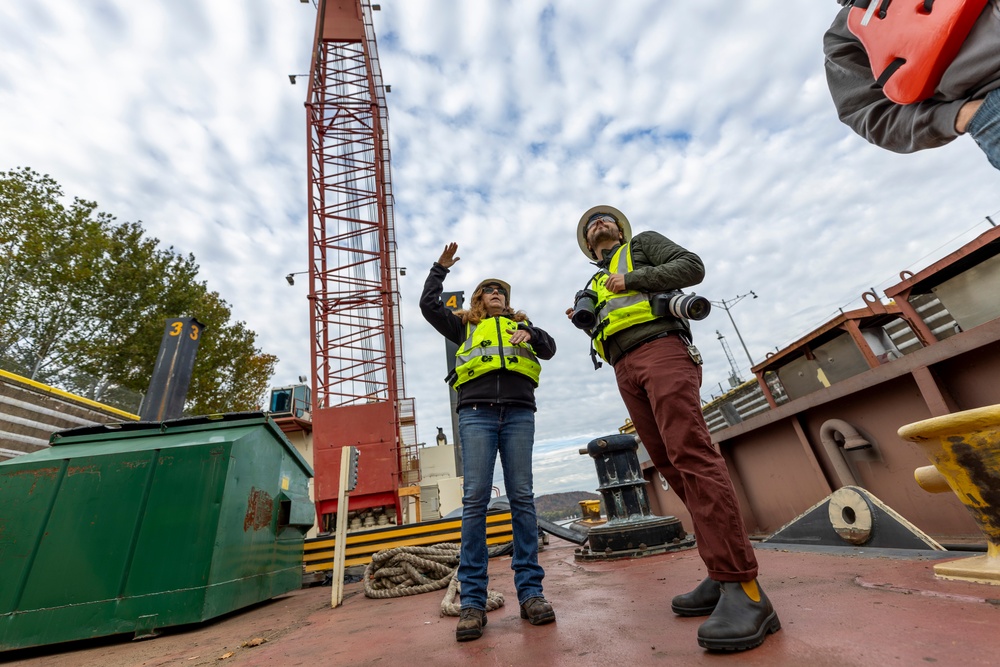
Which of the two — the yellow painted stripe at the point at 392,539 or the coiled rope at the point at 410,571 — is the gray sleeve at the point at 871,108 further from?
the yellow painted stripe at the point at 392,539

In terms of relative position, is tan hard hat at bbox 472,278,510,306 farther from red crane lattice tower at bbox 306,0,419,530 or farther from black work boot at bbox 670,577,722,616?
red crane lattice tower at bbox 306,0,419,530

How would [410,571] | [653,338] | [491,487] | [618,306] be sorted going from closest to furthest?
1. [653,338]
2. [618,306]
3. [491,487]
4. [410,571]

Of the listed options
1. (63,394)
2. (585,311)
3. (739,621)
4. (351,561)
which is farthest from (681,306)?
(63,394)

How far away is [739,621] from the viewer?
1.14 metres

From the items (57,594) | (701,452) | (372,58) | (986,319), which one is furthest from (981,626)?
(372,58)

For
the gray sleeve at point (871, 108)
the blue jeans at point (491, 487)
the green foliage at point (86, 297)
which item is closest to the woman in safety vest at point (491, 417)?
the blue jeans at point (491, 487)

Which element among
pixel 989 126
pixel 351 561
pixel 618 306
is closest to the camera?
pixel 989 126

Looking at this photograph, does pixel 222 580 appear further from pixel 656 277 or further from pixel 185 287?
pixel 185 287

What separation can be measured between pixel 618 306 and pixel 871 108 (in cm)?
98

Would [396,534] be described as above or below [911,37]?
below

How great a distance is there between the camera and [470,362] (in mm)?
2084

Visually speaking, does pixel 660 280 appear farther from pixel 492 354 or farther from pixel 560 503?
pixel 560 503

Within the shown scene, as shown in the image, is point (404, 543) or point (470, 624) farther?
point (404, 543)

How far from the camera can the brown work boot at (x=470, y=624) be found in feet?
4.92
